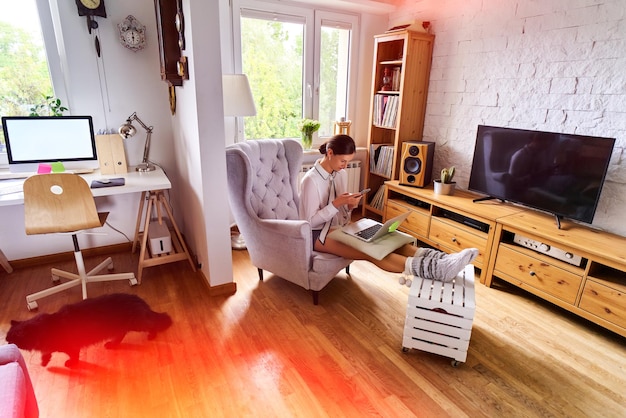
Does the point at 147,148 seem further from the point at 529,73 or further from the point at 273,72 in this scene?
the point at 529,73

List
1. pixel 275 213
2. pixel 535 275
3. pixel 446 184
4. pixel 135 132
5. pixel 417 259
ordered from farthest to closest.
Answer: pixel 446 184 → pixel 135 132 → pixel 275 213 → pixel 535 275 → pixel 417 259

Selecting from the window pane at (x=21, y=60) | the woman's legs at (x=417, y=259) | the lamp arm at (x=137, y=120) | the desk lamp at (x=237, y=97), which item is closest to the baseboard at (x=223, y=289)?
the woman's legs at (x=417, y=259)

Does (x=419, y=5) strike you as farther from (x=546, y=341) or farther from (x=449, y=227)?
(x=546, y=341)

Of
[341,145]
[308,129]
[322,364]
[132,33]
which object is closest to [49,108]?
[132,33]

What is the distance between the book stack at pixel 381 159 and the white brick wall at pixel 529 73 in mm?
397

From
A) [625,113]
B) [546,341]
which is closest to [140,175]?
[546,341]

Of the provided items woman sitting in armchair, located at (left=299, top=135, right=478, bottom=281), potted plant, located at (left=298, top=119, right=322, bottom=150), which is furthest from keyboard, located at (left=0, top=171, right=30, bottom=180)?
potted plant, located at (left=298, top=119, right=322, bottom=150)

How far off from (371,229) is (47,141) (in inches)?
83.1

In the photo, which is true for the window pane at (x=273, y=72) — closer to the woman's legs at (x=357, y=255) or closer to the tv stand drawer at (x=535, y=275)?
the woman's legs at (x=357, y=255)

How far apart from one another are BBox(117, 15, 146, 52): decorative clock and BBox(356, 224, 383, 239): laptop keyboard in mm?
2037

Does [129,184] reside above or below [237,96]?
below

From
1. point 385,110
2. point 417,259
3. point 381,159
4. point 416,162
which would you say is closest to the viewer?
point 417,259

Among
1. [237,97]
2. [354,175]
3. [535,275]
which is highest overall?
[237,97]

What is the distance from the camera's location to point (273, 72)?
3164 mm
